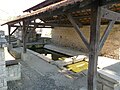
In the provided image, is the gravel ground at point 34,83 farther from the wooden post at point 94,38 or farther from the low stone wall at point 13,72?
the wooden post at point 94,38

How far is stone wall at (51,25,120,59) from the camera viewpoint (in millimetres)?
7926

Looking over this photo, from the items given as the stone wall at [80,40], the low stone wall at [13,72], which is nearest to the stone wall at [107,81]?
the low stone wall at [13,72]

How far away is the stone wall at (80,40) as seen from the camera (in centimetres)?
793

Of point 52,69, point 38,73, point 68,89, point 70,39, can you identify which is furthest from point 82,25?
point 68,89

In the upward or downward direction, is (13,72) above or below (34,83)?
above

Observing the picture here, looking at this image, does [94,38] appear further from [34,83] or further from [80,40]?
[80,40]

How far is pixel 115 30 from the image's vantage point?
26.1ft

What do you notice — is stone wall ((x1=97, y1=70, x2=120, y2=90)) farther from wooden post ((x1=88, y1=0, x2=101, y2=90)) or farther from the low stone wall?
the low stone wall

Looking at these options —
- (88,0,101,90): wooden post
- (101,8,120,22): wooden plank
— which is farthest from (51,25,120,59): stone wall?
(88,0,101,90): wooden post

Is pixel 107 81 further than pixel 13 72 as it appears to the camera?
No

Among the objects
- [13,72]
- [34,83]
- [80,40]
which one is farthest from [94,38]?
[80,40]

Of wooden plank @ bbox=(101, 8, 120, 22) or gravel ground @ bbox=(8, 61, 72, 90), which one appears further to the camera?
gravel ground @ bbox=(8, 61, 72, 90)

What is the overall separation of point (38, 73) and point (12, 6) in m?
47.0

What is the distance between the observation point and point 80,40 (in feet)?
34.0
